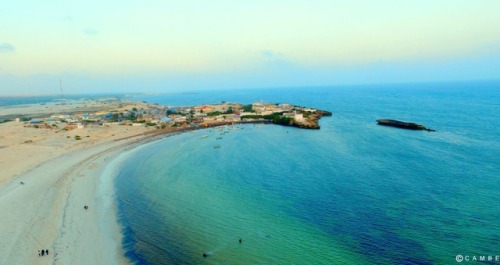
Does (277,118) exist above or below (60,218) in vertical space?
above

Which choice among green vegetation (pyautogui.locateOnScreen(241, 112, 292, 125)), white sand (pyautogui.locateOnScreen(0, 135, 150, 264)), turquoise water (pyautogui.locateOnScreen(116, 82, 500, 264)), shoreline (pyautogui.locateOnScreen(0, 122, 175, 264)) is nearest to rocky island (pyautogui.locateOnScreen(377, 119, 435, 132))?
turquoise water (pyautogui.locateOnScreen(116, 82, 500, 264))

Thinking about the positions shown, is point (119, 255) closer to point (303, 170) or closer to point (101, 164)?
point (303, 170)

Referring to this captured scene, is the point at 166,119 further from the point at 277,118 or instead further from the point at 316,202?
the point at 316,202

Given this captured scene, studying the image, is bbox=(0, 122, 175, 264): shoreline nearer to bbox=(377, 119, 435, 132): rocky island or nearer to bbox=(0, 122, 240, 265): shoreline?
bbox=(0, 122, 240, 265): shoreline

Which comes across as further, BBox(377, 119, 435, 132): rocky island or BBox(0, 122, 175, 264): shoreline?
BBox(377, 119, 435, 132): rocky island

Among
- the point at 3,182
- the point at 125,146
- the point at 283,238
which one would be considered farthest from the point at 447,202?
the point at 125,146

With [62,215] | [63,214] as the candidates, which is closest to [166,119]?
[63,214]
